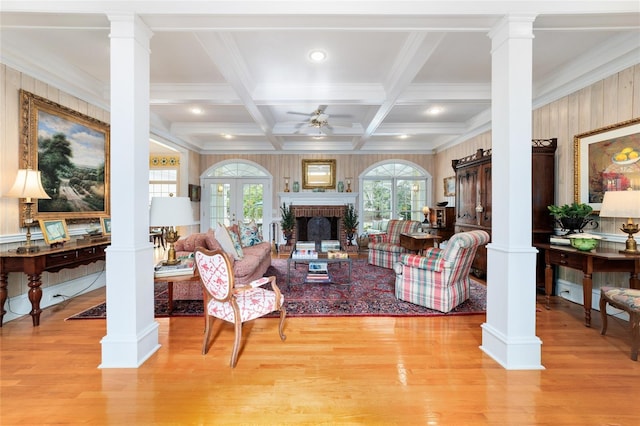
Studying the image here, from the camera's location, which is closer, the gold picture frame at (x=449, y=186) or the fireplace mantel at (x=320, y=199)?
the gold picture frame at (x=449, y=186)

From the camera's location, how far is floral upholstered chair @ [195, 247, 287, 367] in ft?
7.50

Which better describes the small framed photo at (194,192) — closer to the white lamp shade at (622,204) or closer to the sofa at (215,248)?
the sofa at (215,248)

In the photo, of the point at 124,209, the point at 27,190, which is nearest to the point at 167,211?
the point at 124,209

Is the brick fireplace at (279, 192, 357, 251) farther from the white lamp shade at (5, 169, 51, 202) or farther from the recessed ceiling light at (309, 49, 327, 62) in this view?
the white lamp shade at (5, 169, 51, 202)

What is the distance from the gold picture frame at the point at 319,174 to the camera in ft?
26.8

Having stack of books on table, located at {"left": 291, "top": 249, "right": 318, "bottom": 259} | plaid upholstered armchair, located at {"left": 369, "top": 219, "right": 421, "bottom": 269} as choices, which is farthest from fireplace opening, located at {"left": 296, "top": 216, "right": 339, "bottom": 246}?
stack of books on table, located at {"left": 291, "top": 249, "right": 318, "bottom": 259}

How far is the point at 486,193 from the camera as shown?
4648 mm

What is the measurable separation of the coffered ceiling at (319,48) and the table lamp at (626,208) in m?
1.46

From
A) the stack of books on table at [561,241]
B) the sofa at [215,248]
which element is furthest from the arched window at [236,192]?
the stack of books on table at [561,241]

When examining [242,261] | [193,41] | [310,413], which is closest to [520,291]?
[310,413]

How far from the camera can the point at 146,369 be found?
86.7 inches

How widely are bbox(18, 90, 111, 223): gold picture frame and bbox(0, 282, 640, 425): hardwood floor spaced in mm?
1619

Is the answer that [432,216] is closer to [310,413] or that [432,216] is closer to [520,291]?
[520,291]

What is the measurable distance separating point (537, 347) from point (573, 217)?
216cm
